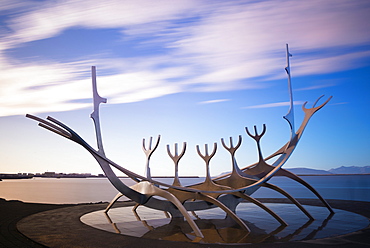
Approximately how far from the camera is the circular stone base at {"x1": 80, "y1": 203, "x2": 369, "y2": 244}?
9.72m

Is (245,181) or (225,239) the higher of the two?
(245,181)

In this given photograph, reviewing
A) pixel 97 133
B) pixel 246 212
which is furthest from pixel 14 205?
pixel 246 212

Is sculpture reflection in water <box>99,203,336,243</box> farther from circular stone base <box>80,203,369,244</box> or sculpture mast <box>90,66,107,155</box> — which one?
sculpture mast <box>90,66,107,155</box>

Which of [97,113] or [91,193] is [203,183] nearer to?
[97,113]

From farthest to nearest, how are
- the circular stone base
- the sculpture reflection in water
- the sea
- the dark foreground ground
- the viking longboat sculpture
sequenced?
1. the sea
2. the viking longboat sculpture
3. the circular stone base
4. the sculpture reflection in water
5. the dark foreground ground

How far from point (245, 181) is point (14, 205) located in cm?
1086

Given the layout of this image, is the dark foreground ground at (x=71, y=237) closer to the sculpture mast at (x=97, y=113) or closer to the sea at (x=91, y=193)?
the sculpture mast at (x=97, y=113)

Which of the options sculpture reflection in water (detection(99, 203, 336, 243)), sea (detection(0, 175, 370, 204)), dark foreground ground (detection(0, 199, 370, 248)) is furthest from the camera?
sea (detection(0, 175, 370, 204))

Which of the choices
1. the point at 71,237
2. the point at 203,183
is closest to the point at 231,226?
the point at 203,183

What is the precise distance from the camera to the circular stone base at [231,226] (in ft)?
31.9

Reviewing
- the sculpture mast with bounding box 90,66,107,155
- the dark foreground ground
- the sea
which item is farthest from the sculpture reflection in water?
the sea

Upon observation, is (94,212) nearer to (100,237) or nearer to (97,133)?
(97,133)

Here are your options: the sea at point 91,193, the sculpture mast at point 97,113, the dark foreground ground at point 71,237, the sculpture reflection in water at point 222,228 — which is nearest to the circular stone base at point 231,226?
the sculpture reflection in water at point 222,228

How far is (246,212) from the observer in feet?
49.3
